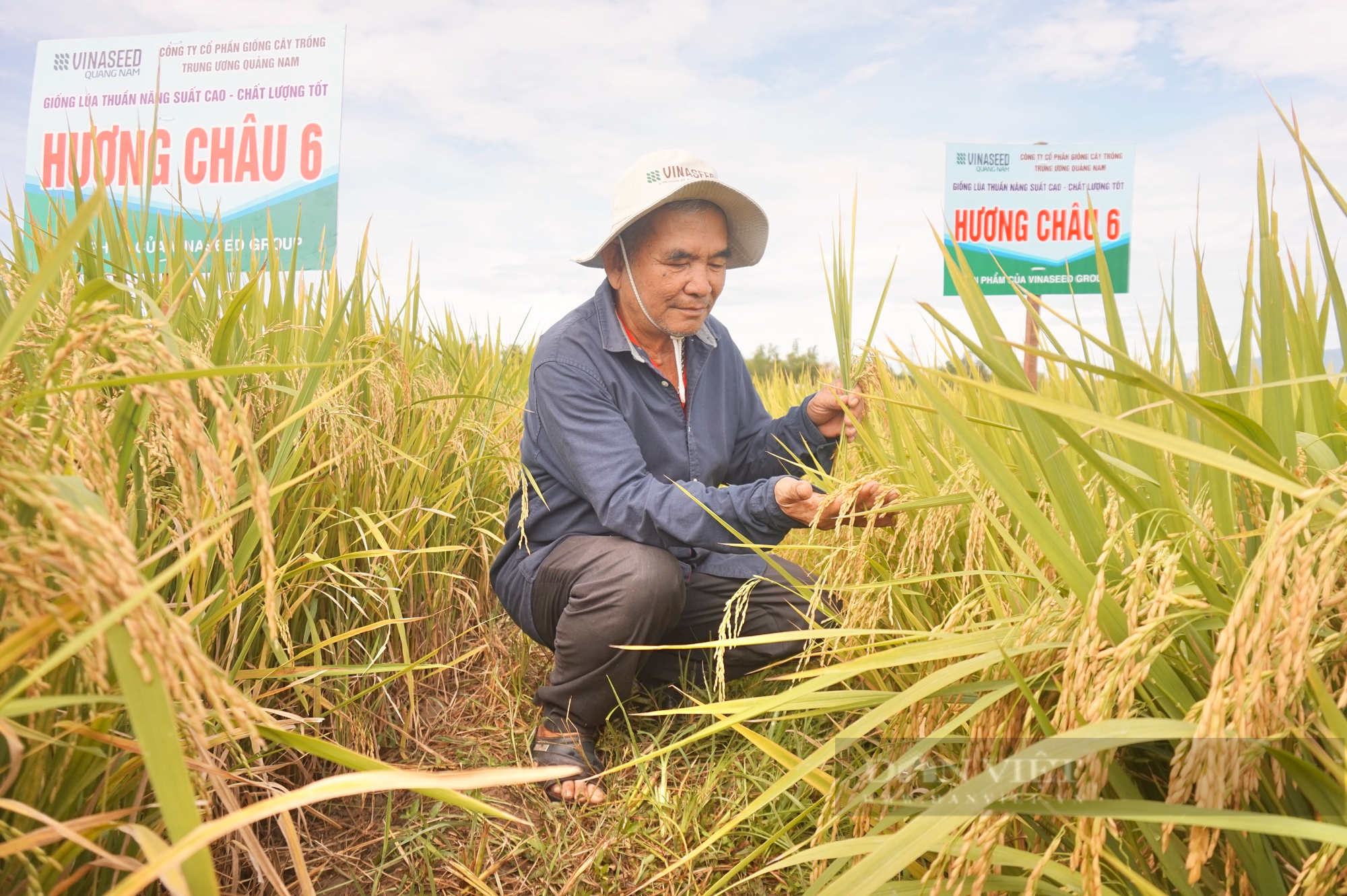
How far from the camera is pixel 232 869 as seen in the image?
1541mm

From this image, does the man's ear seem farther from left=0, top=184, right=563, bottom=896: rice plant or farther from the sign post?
the sign post

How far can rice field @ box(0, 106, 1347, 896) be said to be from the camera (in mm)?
658

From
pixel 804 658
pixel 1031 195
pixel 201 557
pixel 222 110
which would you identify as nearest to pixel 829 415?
pixel 804 658

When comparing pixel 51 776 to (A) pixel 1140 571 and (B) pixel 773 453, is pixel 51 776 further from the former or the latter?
(B) pixel 773 453

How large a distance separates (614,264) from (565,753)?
1.51m

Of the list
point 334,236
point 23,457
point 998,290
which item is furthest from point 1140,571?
point 998,290

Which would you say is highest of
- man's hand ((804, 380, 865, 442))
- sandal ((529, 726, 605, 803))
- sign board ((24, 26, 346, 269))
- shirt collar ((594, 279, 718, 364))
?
sign board ((24, 26, 346, 269))

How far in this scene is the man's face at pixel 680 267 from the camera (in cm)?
250

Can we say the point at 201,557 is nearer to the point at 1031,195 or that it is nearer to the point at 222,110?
the point at 222,110

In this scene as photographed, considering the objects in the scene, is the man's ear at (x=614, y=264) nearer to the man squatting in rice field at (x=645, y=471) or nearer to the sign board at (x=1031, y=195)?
the man squatting in rice field at (x=645, y=471)

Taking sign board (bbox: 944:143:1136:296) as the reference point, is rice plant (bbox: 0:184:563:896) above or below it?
below

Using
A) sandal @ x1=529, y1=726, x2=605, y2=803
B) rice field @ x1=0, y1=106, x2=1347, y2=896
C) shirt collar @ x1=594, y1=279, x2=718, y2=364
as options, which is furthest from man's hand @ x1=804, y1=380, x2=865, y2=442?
sandal @ x1=529, y1=726, x2=605, y2=803

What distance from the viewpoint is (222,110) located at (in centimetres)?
745

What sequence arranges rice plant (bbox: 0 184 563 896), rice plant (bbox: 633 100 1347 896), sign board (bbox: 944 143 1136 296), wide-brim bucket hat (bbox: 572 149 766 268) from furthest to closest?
1. sign board (bbox: 944 143 1136 296)
2. wide-brim bucket hat (bbox: 572 149 766 268)
3. rice plant (bbox: 633 100 1347 896)
4. rice plant (bbox: 0 184 563 896)
